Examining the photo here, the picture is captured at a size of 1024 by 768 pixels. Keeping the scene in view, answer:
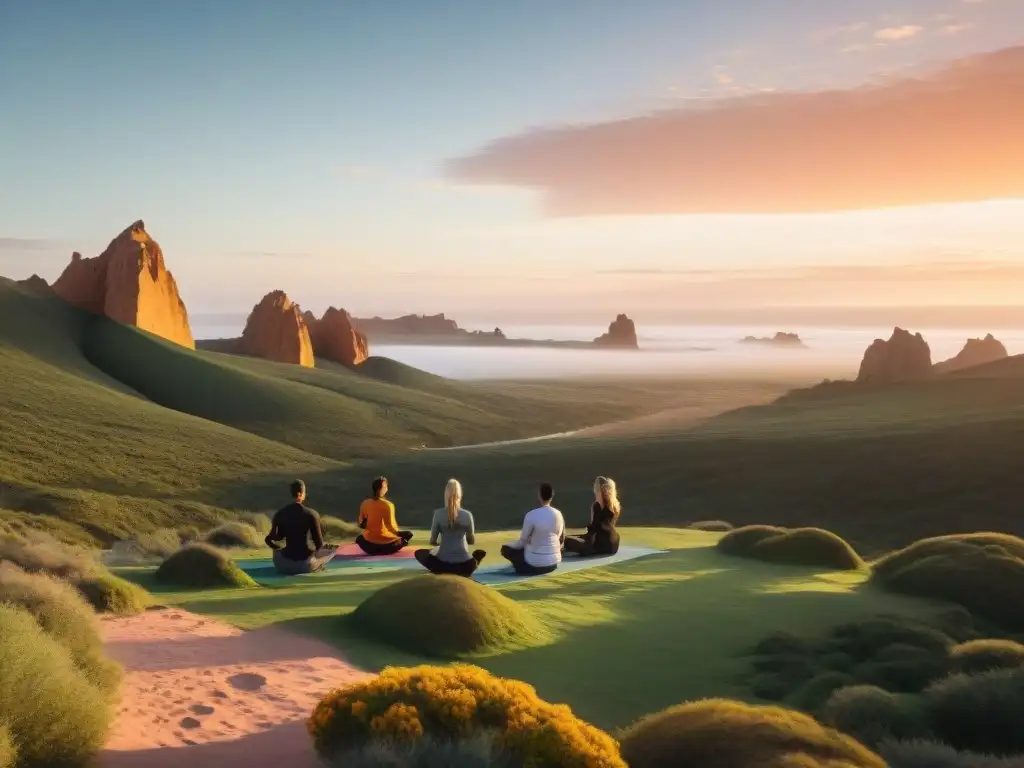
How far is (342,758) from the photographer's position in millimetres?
8250

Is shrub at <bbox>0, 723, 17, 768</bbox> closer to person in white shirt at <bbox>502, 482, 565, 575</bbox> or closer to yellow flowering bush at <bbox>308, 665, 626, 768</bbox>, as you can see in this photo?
yellow flowering bush at <bbox>308, 665, 626, 768</bbox>

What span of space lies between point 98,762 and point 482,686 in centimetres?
400

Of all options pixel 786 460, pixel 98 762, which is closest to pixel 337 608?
pixel 98 762

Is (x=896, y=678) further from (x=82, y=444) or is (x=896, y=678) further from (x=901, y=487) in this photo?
(x=82, y=444)

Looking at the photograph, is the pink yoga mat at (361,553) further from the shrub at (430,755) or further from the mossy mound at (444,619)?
the shrub at (430,755)

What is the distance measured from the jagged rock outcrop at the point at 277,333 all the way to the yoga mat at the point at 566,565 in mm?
160661

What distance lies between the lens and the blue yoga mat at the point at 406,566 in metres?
20.6

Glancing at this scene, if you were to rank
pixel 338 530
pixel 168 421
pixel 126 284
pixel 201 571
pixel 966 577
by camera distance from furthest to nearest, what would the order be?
pixel 126 284 < pixel 168 421 < pixel 338 530 < pixel 966 577 < pixel 201 571

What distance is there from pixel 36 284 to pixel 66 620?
161127 millimetres

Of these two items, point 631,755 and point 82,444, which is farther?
point 82,444

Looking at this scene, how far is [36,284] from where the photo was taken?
150 metres

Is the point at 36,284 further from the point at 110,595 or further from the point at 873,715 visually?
the point at 873,715

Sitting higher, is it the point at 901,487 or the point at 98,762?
the point at 98,762

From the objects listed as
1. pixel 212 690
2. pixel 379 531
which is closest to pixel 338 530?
pixel 379 531
